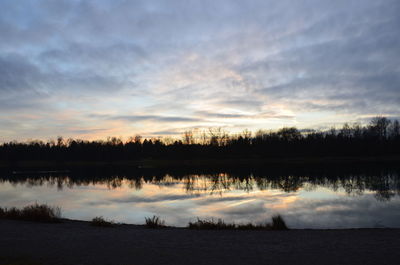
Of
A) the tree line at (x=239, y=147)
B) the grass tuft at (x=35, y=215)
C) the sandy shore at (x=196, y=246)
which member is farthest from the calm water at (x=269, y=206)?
the tree line at (x=239, y=147)

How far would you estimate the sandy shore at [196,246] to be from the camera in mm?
6407

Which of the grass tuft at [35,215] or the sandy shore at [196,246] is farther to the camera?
the grass tuft at [35,215]

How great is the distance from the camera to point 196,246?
299 inches

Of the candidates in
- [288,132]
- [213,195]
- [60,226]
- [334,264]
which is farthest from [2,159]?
[334,264]

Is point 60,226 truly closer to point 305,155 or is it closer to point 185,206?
point 185,206

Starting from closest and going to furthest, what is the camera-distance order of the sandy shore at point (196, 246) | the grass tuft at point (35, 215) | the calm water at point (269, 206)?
1. the sandy shore at point (196, 246)
2. the grass tuft at point (35, 215)
3. the calm water at point (269, 206)

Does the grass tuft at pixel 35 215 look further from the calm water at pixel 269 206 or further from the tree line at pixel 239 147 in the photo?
the tree line at pixel 239 147

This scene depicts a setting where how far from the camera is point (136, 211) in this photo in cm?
1686

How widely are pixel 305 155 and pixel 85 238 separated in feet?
237

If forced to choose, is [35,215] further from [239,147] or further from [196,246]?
[239,147]

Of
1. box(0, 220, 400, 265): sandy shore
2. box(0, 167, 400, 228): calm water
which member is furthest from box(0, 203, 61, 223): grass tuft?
box(0, 167, 400, 228): calm water

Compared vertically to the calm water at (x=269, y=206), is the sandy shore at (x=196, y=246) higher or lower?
higher

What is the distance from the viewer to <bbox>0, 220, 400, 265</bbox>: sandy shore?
21.0 feet

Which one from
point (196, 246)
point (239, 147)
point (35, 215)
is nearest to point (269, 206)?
point (196, 246)
